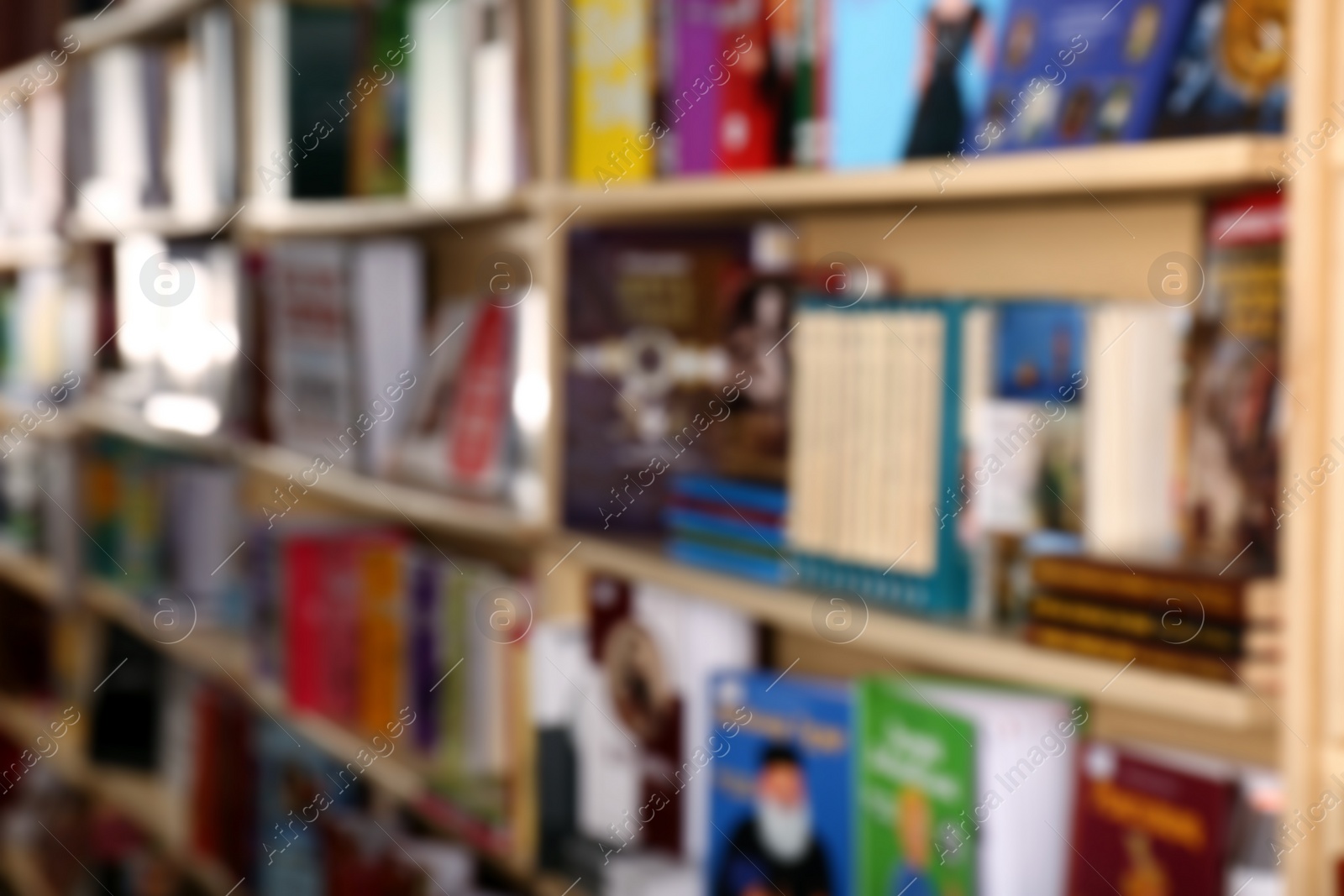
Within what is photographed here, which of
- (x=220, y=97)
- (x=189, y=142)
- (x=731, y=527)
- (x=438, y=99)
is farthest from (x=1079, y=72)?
(x=189, y=142)

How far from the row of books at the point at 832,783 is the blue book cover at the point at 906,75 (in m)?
0.51

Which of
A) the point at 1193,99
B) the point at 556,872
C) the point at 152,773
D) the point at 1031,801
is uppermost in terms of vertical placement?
the point at 1193,99

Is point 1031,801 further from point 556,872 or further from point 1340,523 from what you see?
point 556,872

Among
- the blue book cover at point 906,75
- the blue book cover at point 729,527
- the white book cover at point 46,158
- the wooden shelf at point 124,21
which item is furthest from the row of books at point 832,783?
the white book cover at point 46,158

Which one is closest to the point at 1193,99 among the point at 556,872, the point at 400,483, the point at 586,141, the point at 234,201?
the point at 586,141

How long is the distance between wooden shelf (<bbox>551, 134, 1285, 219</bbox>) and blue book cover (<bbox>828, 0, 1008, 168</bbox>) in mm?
28

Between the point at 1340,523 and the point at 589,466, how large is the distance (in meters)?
0.97

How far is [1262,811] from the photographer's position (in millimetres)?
1038

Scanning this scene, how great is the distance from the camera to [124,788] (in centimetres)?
329

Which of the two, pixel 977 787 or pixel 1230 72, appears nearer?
pixel 1230 72

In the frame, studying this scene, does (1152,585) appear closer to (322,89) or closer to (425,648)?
(425,648)

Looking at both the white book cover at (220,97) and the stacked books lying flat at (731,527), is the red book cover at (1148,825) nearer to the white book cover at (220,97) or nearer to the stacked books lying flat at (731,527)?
the stacked books lying flat at (731,527)

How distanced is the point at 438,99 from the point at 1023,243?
3.12 ft

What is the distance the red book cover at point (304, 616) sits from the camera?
2287 millimetres
